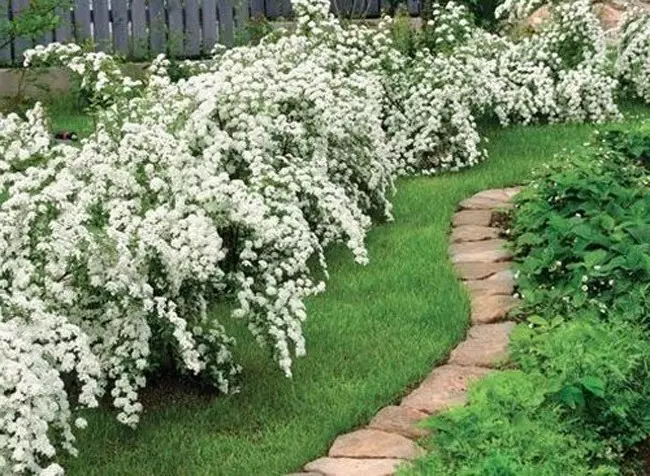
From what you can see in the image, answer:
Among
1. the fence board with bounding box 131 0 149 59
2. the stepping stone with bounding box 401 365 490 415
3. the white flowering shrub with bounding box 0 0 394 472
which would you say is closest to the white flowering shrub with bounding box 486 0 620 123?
the fence board with bounding box 131 0 149 59

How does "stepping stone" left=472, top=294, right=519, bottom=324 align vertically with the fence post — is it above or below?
below

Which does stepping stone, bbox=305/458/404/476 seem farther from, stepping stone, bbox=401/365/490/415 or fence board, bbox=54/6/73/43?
fence board, bbox=54/6/73/43

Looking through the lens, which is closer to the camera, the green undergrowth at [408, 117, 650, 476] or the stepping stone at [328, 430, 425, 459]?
the green undergrowth at [408, 117, 650, 476]

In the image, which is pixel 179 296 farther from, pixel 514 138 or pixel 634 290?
pixel 514 138

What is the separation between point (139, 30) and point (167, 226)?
26.7ft

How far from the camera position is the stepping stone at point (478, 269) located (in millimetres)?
6254

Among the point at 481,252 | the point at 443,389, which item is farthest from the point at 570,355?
the point at 481,252

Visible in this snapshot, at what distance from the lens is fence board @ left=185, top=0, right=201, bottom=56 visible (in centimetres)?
1241

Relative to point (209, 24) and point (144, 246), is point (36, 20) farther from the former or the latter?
point (144, 246)

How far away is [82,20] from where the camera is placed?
39.6 ft

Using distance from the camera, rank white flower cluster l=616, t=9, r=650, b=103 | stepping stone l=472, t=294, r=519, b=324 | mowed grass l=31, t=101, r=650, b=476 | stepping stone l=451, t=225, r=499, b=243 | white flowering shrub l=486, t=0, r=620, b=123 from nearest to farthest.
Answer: mowed grass l=31, t=101, r=650, b=476 < stepping stone l=472, t=294, r=519, b=324 < stepping stone l=451, t=225, r=499, b=243 < white flowering shrub l=486, t=0, r=620, b=123 < white flower cluster l=616, t=9, r=650, b=103

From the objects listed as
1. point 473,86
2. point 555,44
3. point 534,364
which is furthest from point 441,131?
point 534,364

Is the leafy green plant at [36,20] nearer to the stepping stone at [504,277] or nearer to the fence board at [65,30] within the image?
the fence board at [65,30]

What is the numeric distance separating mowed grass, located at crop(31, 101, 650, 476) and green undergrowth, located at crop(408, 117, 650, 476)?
0.40m
